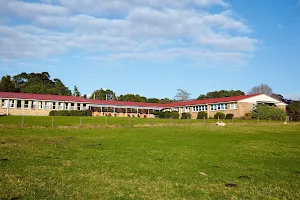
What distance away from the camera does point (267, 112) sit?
5369 centimetres

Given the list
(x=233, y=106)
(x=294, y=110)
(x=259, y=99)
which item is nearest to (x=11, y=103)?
(x=233, y=106)

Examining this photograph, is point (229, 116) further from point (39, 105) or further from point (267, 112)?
point (39, 105)

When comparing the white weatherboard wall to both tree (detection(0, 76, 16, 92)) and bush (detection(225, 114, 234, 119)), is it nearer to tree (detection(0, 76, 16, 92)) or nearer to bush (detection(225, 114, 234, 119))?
bush (detection(225, 114, 234, 119))

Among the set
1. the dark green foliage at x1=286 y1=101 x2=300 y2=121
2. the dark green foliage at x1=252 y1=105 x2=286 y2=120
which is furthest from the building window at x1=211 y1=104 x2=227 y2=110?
the dark green foliage at x1=286 y1=101 x2=300 y2=121

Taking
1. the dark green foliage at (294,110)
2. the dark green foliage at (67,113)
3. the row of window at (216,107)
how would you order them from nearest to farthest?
the dark green foliage at (67,113) → the row of window at (216,107) → the dark green foliage at (294,110)

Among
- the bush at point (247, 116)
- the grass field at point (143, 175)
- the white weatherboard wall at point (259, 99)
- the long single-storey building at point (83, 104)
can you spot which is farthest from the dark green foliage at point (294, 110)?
the grass field at point (143, 175)

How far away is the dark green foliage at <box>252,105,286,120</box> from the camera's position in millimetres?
53688

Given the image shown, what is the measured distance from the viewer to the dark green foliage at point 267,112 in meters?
53.7

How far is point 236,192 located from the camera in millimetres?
7348

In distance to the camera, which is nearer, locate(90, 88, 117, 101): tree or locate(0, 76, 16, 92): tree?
locate(0, 76, 16, 92): tree

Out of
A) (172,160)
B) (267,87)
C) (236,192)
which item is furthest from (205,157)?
(267,87)

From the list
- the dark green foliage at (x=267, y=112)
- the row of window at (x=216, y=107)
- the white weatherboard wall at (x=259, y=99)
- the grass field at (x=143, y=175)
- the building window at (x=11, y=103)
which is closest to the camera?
the grass field at (x=143, y=175)

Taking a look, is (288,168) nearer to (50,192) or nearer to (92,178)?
(92,178)

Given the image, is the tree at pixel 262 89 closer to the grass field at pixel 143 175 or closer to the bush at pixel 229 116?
the bush at pixel 229 116
